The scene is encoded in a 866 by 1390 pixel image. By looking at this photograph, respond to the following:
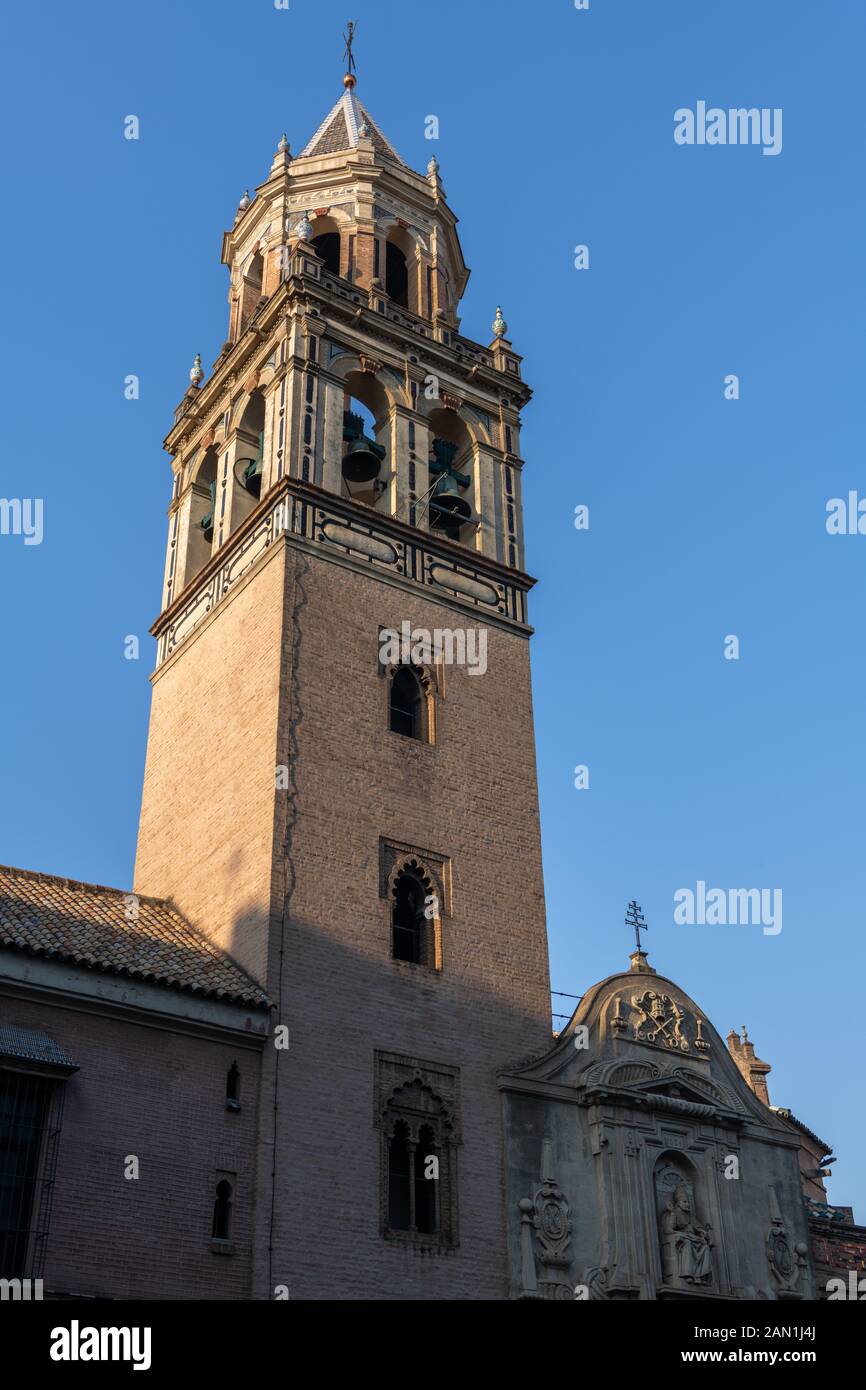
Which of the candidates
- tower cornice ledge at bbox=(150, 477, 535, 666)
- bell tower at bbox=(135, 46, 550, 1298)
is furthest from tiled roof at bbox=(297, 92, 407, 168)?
tower cornice ledge at bbox=(150, 477, 535, 666)

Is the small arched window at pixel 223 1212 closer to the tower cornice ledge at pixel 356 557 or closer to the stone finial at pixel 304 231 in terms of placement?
the tower cornice ledge at pixel 356 557

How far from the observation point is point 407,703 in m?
24.0

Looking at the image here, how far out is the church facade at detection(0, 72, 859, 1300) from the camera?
57.9ft

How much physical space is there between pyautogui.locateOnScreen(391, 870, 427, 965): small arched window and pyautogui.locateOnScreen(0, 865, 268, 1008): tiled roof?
246 cm

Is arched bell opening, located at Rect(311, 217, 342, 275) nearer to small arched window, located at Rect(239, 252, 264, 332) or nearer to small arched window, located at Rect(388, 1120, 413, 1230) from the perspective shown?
small arched window, located at Rect(239, 252, 264, 332)

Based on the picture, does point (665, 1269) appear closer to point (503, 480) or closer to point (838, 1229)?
point (838, 1229)

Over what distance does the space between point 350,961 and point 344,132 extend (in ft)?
66.7

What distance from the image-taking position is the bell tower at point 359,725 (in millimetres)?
19234

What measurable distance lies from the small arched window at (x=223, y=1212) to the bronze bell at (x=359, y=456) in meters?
13.0

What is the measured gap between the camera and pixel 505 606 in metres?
26.1

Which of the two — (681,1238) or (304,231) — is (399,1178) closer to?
(681,1238)

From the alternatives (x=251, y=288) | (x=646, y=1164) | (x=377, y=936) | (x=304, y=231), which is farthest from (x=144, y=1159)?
(x=251, y=288)

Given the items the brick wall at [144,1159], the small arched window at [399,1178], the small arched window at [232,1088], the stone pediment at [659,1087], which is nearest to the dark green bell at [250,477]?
the brick wall at [144,1159]
